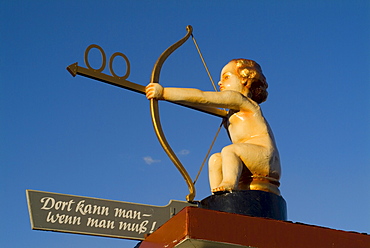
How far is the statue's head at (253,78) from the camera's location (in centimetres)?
570

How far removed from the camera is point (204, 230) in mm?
4195

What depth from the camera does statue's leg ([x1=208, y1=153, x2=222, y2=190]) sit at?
523 centimetres

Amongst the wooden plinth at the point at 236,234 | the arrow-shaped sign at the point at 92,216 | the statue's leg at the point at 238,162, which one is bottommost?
the wooden plinth at the point at 236,234

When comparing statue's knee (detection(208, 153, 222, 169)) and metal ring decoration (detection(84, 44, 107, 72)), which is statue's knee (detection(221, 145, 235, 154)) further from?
metal ring decoration (detection(84, 44, 107, 72))

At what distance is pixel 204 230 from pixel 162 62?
1931 mm

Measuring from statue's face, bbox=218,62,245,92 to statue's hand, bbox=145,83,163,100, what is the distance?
782 mm

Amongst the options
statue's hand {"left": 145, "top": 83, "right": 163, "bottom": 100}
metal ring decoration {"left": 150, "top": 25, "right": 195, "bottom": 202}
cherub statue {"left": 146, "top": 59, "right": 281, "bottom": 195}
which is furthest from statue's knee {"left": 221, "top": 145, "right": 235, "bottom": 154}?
statue's hand {"left": 145, "top": 83, "right": 163, "bottom": 100}

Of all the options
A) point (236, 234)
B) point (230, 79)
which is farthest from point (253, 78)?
point (236, 234)

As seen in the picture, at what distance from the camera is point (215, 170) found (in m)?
5.27

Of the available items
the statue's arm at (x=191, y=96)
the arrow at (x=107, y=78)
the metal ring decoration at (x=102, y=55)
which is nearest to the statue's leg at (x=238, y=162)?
the statue's arm at (x=191, y=96)

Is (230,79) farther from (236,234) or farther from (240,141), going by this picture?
(236,234)

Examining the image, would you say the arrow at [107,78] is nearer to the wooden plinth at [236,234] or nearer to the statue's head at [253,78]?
the statue's head at [253,78]

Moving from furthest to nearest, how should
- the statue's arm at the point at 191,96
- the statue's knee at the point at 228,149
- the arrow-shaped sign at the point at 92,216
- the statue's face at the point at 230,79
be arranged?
1. the statue's face at the point at 230,79
2. the statue's arm at the point at 191,96
3. the statue's knee at the point at 228,149
4. the arrow-shaped sign at the point at 92,216

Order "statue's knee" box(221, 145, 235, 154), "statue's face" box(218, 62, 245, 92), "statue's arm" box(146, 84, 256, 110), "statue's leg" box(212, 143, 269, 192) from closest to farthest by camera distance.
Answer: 1. "statue's leg" box(212, 143, 269, 192)
2. "statue's knee" box(221, 145, 235, 154)
3. "statue's arm" box(146, 84, 256, 110)
4. "statue's face" box(218, 62, 245, 92)
